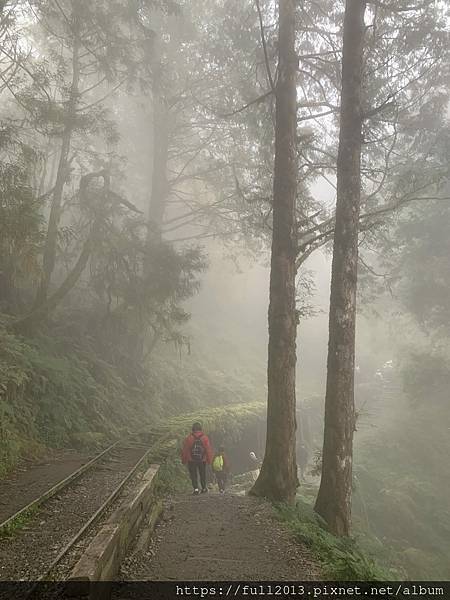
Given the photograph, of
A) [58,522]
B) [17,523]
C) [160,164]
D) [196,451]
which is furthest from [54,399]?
[160,164]

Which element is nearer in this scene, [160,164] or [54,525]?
[54,525]

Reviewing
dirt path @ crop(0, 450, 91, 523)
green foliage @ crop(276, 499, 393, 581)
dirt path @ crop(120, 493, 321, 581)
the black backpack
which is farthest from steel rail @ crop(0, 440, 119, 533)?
green foliage @ crop(276, 499, 393, 581)

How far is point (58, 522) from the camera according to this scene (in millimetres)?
7145

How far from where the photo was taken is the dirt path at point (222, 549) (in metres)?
5.98

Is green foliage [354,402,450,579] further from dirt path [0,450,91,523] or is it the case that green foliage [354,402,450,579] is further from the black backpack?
dirt path [0,450,91,523]

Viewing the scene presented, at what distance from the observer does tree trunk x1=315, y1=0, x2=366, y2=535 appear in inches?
339

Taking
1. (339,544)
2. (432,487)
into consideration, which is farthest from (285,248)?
(432,487)

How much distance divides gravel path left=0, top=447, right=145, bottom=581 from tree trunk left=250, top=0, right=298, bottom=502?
3184 mm

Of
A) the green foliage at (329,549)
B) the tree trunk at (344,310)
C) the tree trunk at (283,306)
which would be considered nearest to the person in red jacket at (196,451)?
the tree trunk at (283,306)

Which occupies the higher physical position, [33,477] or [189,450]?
[189,450]

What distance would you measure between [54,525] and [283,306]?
18.6 ft

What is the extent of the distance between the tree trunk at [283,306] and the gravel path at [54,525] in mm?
3184

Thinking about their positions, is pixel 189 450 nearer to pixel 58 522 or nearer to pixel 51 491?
pixel 51 491

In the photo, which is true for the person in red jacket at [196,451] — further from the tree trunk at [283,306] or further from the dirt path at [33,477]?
the dirt path at [33,477]
